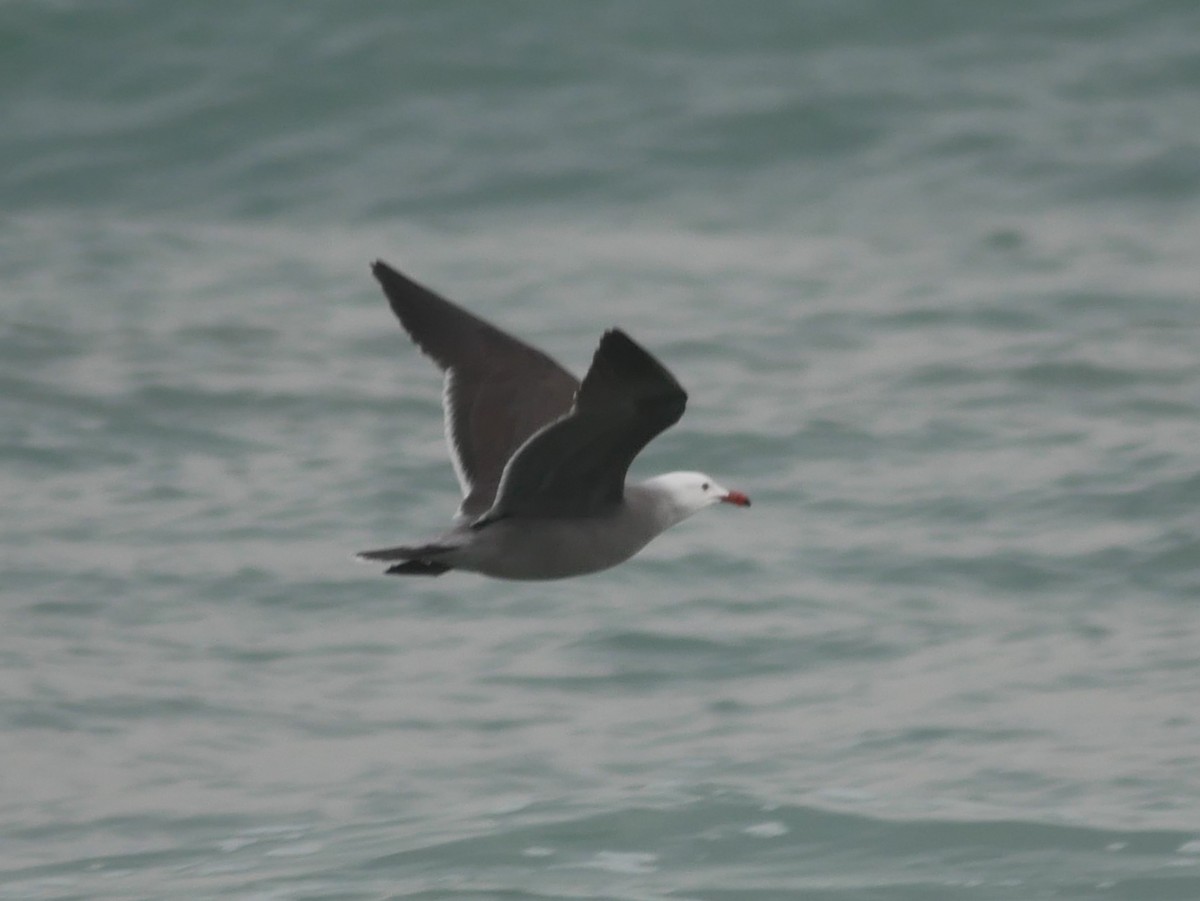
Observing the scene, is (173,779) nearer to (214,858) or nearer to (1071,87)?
(214,858)

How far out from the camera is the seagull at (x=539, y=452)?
6.77 metres

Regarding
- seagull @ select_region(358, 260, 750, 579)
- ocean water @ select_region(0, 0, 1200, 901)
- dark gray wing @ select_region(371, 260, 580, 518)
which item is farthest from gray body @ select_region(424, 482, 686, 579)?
ocean water @ select_region(0, 0, 1200, 901)

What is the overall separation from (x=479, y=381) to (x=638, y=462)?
3.42 meters

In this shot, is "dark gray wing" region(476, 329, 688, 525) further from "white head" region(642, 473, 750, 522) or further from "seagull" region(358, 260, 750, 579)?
"white head" region(642, 473, 750, 522)

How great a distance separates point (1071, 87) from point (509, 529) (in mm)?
9904

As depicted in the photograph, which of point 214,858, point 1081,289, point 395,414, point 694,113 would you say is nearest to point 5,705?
point 214,858

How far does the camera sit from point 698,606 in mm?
9984

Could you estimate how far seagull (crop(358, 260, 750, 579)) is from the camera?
677 cm

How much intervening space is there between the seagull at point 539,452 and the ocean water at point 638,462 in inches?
47.0

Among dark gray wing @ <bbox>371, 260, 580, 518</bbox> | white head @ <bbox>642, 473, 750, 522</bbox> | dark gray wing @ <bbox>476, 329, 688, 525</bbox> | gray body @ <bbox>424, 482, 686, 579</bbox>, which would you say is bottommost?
gray body @ <bbox>424, 482, 686, 579</bbox>

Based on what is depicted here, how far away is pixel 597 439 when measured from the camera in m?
7.06

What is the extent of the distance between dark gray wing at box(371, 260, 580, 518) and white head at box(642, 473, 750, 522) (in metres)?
0.49

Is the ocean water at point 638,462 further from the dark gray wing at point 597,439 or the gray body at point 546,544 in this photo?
the dark gray wing at point 597,439

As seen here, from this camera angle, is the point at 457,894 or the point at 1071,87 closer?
the point at 457,894
